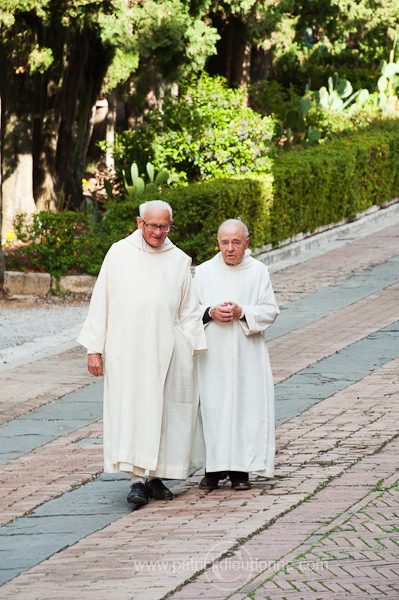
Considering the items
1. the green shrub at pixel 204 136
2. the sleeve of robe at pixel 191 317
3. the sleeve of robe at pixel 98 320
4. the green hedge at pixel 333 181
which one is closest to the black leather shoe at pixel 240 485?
the sleeve of robe at pixel 191 317

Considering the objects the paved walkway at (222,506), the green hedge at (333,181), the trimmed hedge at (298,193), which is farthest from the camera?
the green hedge at (333,181)

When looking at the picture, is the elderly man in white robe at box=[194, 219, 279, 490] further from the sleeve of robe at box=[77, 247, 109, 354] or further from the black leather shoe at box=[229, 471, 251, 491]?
the sleeve of robe at box=[77, 247, 109, 354]

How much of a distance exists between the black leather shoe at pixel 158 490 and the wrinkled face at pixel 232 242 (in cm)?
136

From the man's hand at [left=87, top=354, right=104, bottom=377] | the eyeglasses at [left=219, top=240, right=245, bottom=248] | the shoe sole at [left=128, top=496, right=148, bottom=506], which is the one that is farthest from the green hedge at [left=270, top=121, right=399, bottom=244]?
the shoe sole at [left=128, top=496, right=148, bottom=506]

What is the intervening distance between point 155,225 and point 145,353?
725mm

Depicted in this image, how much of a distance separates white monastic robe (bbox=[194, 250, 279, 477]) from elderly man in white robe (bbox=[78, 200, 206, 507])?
0.15m

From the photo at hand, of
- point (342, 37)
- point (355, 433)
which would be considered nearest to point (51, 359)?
point (355, 433)

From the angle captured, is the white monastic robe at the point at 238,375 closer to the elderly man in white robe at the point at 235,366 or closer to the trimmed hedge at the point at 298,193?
the elderly man in white robe at the point at 235,366

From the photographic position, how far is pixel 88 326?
712 cm

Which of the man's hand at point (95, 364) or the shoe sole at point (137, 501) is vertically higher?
the man's hand at point (95, 364)

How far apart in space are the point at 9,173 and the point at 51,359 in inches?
333

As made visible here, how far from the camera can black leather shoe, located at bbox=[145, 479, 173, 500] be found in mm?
7215

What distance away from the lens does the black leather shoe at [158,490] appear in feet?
23.7

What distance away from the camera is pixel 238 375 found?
7.28 meters
